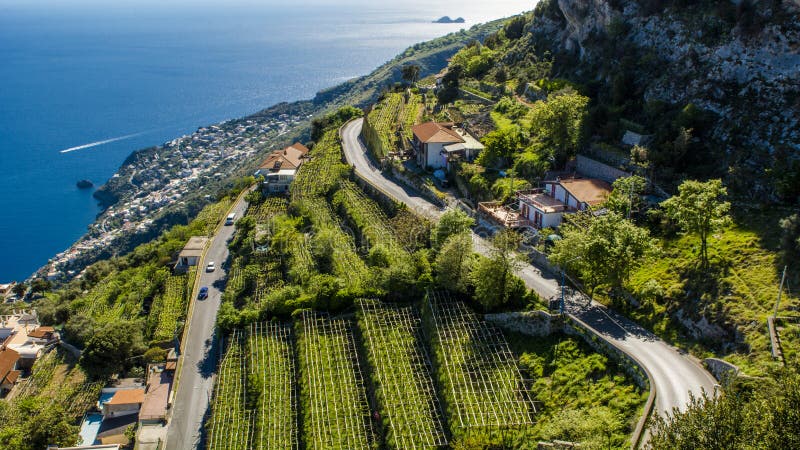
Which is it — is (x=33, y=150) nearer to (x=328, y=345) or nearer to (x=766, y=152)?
(x=328, y=345)

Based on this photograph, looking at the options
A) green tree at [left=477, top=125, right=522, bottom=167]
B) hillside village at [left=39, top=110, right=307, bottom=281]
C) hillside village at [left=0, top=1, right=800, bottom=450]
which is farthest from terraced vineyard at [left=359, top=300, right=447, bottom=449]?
hillside village at [left=39, top=110, right=307, bottom=281]

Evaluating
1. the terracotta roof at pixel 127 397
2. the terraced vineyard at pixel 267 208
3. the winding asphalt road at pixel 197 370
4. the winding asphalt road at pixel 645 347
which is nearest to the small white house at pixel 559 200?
the winding asphalt road at pixel 645 347

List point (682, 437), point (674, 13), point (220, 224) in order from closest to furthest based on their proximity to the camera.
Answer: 1. point (682, 437)
2. point (674, 13)
3. point (220, 224)

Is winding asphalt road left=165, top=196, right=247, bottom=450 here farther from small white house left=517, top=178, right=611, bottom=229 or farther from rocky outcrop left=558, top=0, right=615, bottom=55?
→ rocky outcrop left=558, top=0, right=615, bottom=55

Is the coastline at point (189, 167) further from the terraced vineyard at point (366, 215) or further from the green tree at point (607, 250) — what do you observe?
the green tree at point (607, 250)

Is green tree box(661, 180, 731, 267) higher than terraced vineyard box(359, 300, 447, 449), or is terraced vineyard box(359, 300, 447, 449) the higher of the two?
green tree box(661, 180, 731, 267)

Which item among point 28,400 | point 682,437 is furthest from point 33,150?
point 682,437

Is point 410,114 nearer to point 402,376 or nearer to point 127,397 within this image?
point 127,397
